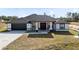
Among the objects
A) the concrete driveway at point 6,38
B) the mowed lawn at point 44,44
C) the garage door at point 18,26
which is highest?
the garage door at point 18,26

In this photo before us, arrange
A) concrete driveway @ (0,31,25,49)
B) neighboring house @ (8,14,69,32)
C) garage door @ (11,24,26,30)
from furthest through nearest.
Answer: garage door @ (11,24,26,30)
neighboring house @ (8,14,69,32)
concrete driveway @ (0,31,25,49)

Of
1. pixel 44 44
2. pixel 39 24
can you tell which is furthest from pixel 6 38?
pixel 39 24

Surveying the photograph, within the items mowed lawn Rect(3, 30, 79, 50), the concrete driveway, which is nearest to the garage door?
the concrete driveway

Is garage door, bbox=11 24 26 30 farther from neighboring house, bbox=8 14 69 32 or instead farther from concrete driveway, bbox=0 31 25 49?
A: concrete driveway, bbox=0 31 25 49

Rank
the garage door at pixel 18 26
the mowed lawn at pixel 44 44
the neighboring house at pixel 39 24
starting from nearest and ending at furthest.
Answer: the mowed lawn at pixel 44 44
the neighboring house at pixel 39 24
the garage door at pixel 18 26

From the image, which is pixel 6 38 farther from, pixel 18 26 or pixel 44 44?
pixel 18 26

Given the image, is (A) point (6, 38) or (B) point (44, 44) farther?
(A) point (6, 38)

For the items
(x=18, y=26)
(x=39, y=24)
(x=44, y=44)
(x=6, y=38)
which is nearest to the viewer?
(x=44, y=44)

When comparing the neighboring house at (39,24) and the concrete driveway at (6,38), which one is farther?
the neighboring house at (39,24)

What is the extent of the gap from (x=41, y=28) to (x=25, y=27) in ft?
6.01

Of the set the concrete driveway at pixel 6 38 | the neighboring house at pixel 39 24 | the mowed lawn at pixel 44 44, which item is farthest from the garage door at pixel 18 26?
the mowed lawn at pixel 44 44

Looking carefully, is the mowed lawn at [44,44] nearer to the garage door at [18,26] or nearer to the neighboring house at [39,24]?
the neighboring house at [39,24]
